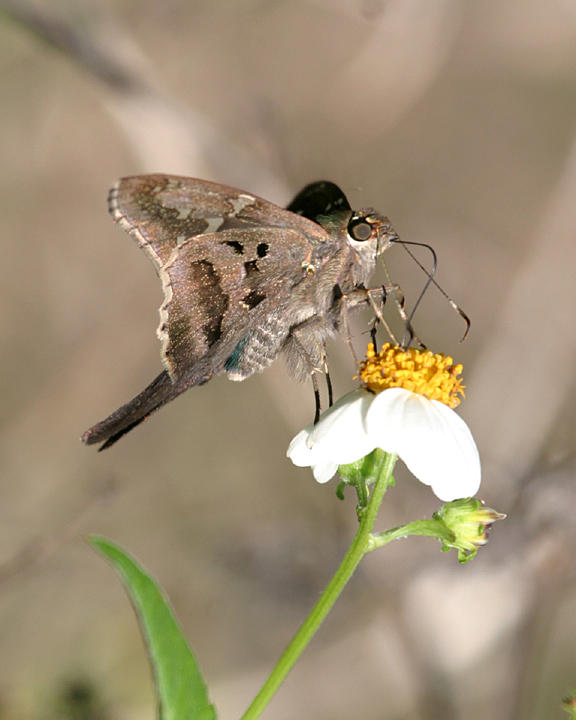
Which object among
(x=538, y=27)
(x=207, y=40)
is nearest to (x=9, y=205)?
(x=207, y=40)

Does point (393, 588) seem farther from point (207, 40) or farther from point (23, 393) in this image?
point (207, 40)

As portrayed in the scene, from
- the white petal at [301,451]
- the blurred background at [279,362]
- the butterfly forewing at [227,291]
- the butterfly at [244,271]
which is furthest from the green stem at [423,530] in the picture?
the blurred background at [279,362]

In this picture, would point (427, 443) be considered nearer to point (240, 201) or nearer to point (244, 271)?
point (244, 271)

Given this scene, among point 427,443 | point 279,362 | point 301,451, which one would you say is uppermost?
point 279,362

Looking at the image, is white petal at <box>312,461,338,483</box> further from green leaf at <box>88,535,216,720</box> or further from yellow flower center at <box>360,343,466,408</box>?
green leaf at <box>88,535,216,720</box>

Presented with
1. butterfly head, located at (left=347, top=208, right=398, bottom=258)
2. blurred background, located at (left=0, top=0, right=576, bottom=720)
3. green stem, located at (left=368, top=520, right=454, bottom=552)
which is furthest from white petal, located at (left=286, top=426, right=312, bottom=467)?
blurred background, located at (left=0, top=0, right=576, bottom=720)

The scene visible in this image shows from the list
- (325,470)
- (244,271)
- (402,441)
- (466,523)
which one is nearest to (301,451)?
(325,470)

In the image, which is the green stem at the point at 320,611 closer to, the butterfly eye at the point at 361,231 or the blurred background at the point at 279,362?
the butterfly eye at the point at 361,231
